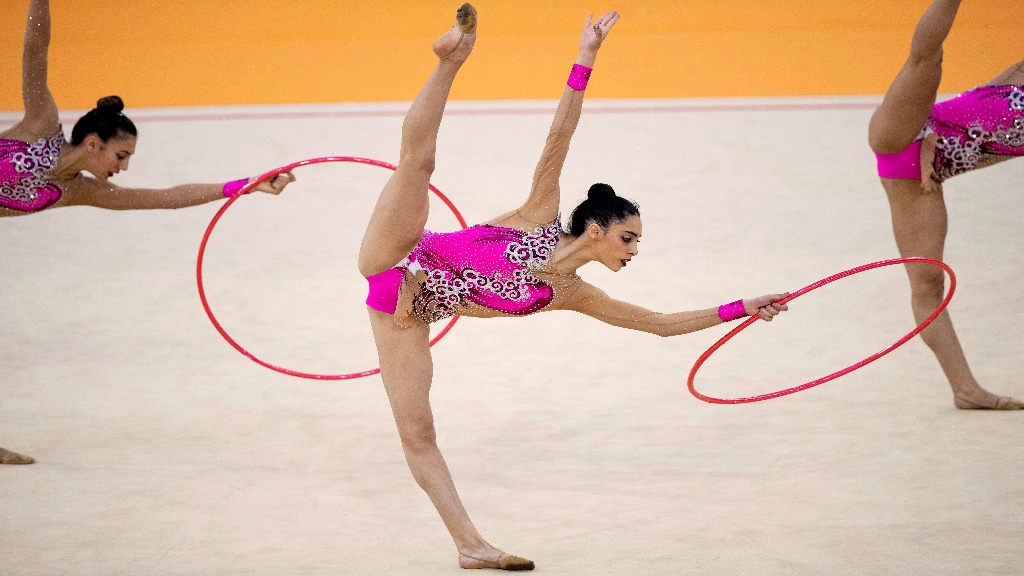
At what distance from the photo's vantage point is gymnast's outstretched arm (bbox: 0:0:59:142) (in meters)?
4.10

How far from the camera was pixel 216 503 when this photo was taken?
3883 millimetres

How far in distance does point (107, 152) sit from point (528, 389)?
6.58 feet

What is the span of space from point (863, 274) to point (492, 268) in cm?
352

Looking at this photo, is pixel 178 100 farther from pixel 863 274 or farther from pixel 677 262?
pixel 863 274

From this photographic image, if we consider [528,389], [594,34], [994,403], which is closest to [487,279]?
[594,34]

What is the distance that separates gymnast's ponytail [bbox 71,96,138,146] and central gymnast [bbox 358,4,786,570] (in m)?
1.47

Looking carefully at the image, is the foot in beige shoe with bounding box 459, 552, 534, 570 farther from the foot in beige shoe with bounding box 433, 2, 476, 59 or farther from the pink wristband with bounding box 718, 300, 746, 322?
the foot in beige shoe with bounding box 433, 2, 476, 59

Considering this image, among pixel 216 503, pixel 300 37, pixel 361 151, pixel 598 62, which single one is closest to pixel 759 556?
pixel 216 503

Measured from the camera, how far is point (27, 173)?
4.23 metres

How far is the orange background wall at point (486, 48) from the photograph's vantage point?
31.1 feet

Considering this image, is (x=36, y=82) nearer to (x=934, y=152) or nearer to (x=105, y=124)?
(x=105, y=124)

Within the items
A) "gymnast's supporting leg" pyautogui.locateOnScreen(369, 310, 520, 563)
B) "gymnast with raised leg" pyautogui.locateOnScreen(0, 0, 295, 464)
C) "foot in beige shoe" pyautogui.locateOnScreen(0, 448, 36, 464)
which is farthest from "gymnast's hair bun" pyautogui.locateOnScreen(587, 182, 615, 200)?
"foot in beige shoe" pyautogui.locateOnScreen(0, 448, 36, 464)

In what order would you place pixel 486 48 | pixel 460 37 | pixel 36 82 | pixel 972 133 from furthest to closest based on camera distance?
1. pixel 486 48
2. pixel 972 133
3. pixel 36 82
4. pixel 460 37

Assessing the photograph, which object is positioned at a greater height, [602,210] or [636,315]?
[602,210]
